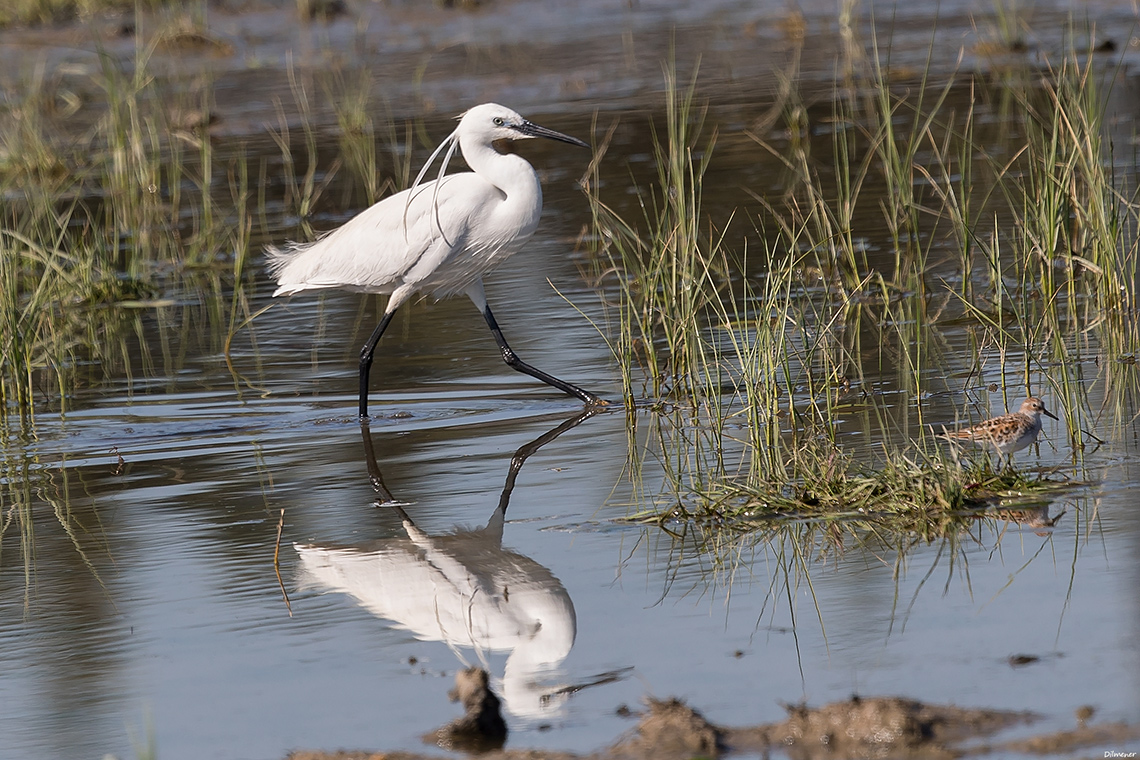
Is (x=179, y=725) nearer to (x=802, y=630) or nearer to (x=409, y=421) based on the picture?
(x=802, y=630)

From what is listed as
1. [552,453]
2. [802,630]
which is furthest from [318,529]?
[802,630]

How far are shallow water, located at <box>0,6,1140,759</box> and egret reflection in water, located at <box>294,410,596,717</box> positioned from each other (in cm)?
1

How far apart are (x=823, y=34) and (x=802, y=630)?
15.2m

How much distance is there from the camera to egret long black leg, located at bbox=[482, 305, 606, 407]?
6.75 meters

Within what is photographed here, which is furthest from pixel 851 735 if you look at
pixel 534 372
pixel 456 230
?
pixel 456 230

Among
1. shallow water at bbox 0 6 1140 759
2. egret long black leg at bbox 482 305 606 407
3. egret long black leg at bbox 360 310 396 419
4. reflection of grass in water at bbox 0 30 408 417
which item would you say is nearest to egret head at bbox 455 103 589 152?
egret long black leg at bbox 482 305 606 407

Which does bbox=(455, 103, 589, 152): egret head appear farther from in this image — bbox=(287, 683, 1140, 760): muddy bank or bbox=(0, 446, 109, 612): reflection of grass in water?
bbox=(287, 683, 1140, 760): muddy bank

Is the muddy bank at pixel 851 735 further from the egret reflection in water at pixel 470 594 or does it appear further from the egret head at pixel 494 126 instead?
the egret head at pixel 494 126

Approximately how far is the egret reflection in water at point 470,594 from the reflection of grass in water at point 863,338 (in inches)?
22.1

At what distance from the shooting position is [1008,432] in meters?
4.72

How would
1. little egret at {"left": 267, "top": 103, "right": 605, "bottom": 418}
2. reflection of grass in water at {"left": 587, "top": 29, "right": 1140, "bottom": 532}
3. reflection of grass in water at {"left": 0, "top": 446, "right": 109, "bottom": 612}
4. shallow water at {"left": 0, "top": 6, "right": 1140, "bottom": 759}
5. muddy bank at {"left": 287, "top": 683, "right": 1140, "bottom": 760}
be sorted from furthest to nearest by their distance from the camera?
little egret at {"left": 267, "top": 103, "right": 605, "bottom": 418} < reflection of grass in water at {"left": 0, "top": 446, "right": 109, "bottom": 612} < reflection of grass in water at {"left": 587, "top": 29, "right": 1140, "bottom": 532} < shallow water at {"left": 0, "top": 6, "right": 1140, "bottom": 759} < muddy bank at {"left": 287, "top": 683, "right": 1140, "bottom": 760}

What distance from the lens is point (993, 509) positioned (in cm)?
448

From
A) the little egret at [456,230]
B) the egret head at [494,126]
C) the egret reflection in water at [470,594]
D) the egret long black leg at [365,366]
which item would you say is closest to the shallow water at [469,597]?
the egret reflection in water at [470,594]

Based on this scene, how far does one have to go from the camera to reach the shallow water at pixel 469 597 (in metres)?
3.51
